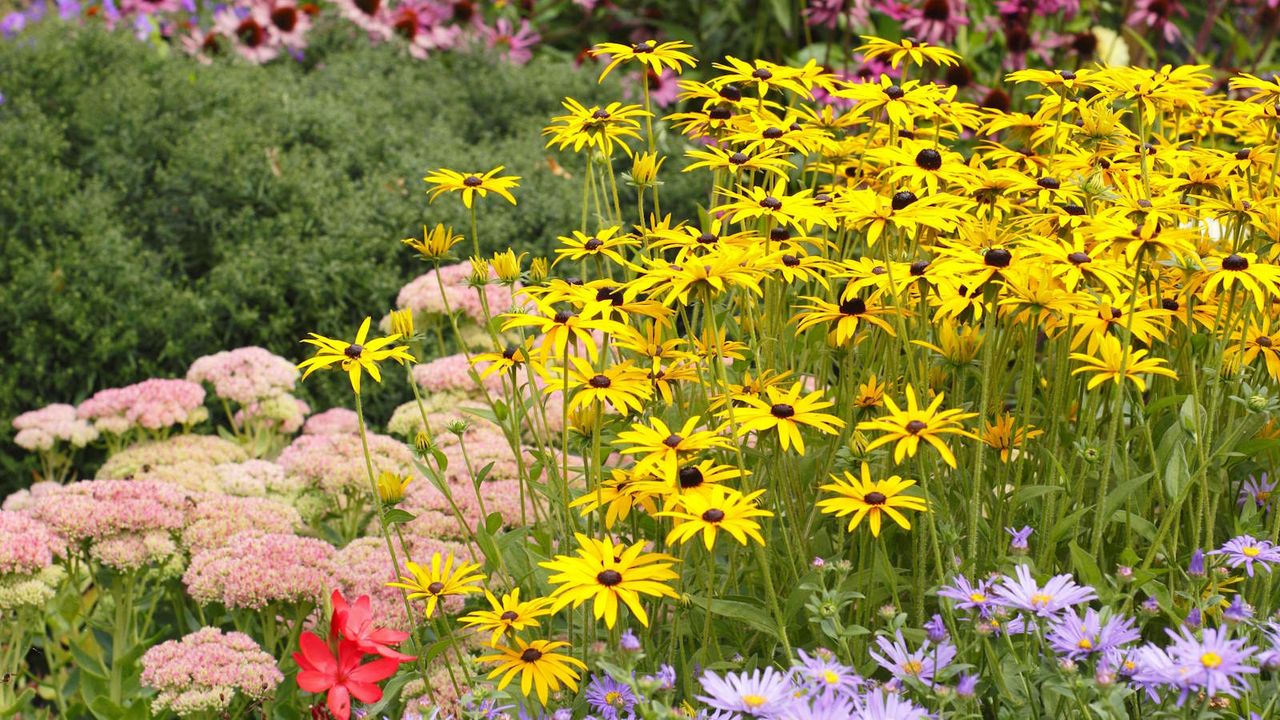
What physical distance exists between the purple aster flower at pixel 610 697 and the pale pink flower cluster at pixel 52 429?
2083mm

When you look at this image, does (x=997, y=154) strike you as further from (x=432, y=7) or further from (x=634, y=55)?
(x=432, y=7)

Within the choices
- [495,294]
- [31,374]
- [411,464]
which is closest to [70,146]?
[31,374]

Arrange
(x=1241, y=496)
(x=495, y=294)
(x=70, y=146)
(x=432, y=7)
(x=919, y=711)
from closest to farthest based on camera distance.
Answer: (x=919, y=711)
(x=1241, y=496)
(x=495, y=294)
(x=70, y=146)
(x=432, y=7)

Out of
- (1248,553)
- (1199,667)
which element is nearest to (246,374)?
(1248,553)

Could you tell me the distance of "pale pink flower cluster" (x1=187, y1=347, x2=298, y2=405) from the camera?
332cm

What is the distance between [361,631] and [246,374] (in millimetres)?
1674

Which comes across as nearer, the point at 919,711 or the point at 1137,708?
the point at 919,711

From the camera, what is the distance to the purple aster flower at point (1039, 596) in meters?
1.39

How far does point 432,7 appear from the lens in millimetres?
6113

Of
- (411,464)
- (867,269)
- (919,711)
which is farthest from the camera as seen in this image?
(411,464)

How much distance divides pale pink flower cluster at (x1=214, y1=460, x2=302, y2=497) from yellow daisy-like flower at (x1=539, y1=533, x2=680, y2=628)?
1.54 meters

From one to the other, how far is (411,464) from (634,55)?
122 cm

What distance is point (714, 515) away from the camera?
1.42 m

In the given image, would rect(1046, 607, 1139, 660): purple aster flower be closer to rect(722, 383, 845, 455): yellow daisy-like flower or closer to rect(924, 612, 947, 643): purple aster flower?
rect(924, 612, 947, 643): purple aster flower
